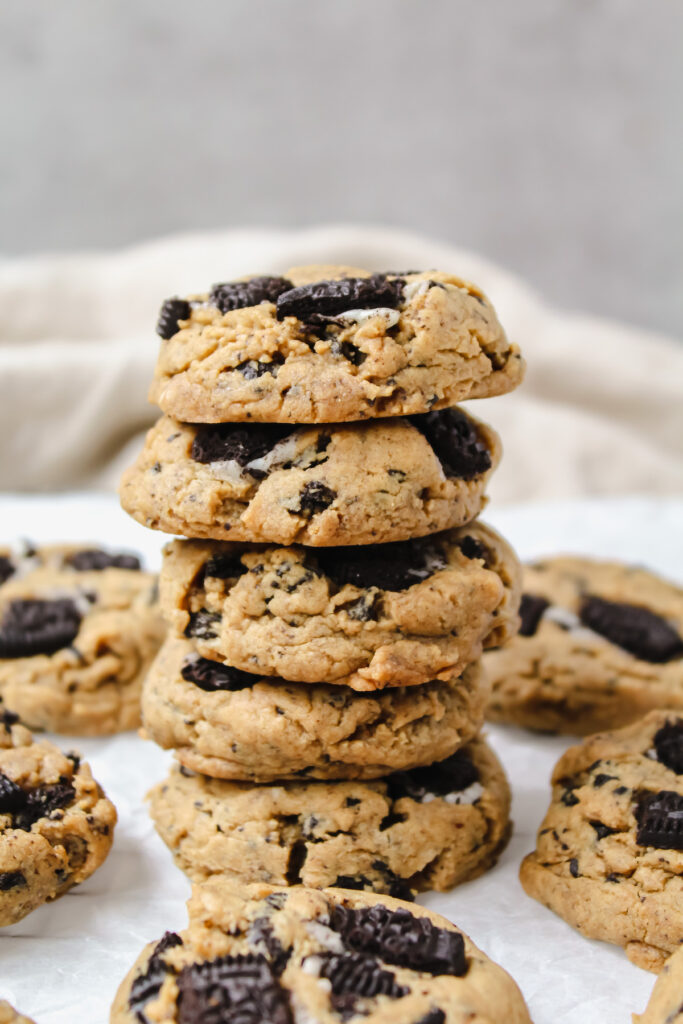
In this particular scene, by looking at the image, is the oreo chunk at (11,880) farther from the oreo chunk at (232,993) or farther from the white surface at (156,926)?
the oreo chunk at (232,993)

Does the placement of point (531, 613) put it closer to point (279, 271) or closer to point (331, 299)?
point (331, 299)

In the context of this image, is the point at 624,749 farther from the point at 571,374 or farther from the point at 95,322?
the point at 95,322

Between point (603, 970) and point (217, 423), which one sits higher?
point (217, 423)

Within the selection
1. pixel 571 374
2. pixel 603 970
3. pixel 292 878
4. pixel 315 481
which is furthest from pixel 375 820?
pixel 571 374

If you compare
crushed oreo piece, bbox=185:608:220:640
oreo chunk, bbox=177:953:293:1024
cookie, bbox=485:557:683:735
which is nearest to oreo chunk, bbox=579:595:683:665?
cookie, bbox=485:557:683:735

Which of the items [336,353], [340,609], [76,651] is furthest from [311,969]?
[76,651]

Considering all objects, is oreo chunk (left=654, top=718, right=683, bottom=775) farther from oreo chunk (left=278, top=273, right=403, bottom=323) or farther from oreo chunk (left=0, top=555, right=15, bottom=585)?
oreo chunk (left=0, top=555, right=15, bottom=585)

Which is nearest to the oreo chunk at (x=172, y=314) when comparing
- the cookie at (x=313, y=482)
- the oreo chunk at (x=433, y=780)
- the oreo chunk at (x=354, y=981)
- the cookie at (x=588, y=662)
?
the cookie at (x=313, y=482)
